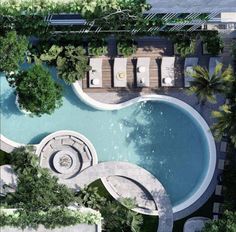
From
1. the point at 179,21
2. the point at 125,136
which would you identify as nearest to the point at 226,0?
the point at 179,21

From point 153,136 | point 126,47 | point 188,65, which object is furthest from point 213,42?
point 153,136

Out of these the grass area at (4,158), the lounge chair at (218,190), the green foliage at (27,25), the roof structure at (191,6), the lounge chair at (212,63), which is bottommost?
the lounge chair at (218,190)

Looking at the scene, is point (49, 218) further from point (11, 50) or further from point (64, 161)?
point (11, 50)

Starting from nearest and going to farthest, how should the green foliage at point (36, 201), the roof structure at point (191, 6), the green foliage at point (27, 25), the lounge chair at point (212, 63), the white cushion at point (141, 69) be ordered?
the roof structure at point (191, 6) < the green foliage at point (36, 201) < the green foliage at point (27, 25) < the white cushion at point (141, 69) < the lounge chair at point (212, 63)

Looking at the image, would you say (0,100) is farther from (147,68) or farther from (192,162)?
(192,162)


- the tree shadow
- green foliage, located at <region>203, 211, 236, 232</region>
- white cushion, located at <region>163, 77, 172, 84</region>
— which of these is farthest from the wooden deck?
green foliage, located at <region>203, 211, 236, 232</region>

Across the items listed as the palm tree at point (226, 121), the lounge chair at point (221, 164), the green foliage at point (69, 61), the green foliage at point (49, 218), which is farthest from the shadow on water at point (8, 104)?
the lounge chair at point (221, 164)

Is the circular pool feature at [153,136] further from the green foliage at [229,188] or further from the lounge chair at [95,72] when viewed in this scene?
the lounge chair at [95,72]
